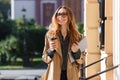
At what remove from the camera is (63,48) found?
15.9 feet

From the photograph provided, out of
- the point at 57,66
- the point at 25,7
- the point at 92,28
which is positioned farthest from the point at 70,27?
the point at 25,7

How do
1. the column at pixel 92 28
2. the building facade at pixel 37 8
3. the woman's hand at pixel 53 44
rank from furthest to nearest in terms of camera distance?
the building facade at pixel 37 8 → the column at pixel 92 28 → the woman's hand at pixel 53 44

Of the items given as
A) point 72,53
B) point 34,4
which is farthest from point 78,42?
point 34,4

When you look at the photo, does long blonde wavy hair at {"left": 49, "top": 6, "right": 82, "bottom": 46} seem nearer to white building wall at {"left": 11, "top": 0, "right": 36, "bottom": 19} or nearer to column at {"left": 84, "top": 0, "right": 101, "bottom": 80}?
column at {"left": 84, "top": 0, "right": 101, "bottom": 80}

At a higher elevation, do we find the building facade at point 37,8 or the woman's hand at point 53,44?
the woman's hand at point 53,44

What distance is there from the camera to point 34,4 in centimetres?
6712

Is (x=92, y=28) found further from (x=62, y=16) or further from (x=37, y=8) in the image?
(x=37, y=8)

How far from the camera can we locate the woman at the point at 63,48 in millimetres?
4816

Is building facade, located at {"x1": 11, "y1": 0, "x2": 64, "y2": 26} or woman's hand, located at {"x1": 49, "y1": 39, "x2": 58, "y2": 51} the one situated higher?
woman's hand, located at {"x1": 49, "y1": 39, "x2": 58, "y2": 51}

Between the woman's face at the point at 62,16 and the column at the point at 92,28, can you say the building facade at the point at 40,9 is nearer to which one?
the column at the point at 92,28

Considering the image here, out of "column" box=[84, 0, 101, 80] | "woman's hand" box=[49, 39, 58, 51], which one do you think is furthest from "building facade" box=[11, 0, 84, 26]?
"woman's hand" box=[49, 39, 58, 51]

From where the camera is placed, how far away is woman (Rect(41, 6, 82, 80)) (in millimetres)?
4816

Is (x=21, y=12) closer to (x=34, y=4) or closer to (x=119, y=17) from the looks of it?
(x=34, y=4)

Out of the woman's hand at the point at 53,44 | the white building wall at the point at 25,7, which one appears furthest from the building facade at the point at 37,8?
the woman's hand at the point at 53,44
